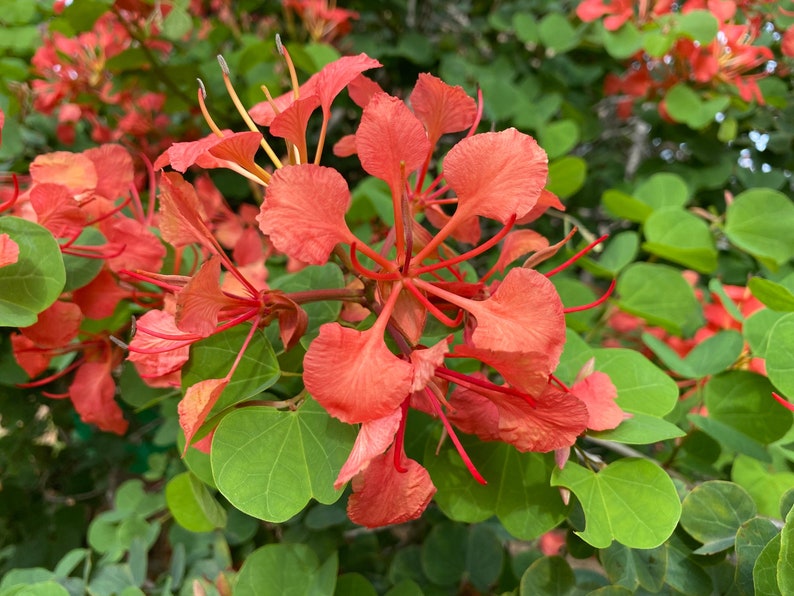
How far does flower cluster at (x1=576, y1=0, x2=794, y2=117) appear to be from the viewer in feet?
3.84

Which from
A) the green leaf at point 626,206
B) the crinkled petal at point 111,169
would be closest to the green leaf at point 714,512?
the green leaf at point 626,206

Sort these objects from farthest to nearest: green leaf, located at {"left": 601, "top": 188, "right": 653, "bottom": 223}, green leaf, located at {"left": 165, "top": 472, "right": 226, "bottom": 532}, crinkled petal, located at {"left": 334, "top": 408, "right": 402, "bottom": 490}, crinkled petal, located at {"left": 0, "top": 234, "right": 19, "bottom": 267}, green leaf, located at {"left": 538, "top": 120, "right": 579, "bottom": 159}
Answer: green leaf, located at {"left": 538, "top": 120, "right": 579, "bottom": 159} → green leaf, located at {"left": 601, "top": 188, "right": 653, "bottom": 223} → green leaf, located at {"left": 165, "top": 472, "right": 226, "bottom": 532} → crinkled petal, located at {"left": 0, "top": 234, "right": 19, "bottom": 267} → crinkled petal, located at {"left": 334, "top": 408, "right": 402, "bottom": 490}

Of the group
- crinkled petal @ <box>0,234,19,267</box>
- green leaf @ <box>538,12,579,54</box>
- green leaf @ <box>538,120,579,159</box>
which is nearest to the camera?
crinkled petal @ <box>0,234,19,267</box>

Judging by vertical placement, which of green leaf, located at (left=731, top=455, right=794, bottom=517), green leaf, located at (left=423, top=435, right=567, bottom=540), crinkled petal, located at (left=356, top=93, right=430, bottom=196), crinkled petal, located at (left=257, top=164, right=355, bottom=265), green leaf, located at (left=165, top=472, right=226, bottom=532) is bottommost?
green leaf, located at (left=165, top=472, right=226, bottom=532)

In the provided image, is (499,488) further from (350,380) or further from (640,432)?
(350,380)

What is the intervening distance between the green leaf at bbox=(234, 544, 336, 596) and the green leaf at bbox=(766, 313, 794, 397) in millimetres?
493

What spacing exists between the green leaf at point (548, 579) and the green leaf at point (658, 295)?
1.39ft

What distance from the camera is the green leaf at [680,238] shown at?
1.01 meters

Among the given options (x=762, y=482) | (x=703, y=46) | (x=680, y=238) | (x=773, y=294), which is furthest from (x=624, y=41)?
(x=762, y=482)

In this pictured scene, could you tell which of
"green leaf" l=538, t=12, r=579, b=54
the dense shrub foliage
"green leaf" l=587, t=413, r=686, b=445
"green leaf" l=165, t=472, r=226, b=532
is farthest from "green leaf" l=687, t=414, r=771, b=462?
"green leaf" l=538, t=12, r=579, b=54

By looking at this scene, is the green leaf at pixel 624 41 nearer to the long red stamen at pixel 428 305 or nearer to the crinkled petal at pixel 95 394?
the long red stamen at pixel 428 305

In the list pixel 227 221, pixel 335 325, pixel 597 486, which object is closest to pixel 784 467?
pixel 597 486

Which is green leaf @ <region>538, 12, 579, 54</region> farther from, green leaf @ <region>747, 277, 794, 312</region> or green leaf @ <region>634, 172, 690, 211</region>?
green leaf @ <region>747, 277, 794, 312</region>

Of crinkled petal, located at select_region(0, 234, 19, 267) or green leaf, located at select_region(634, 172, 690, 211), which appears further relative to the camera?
green leaf, located at select_region(634, 172, 690, 211)
